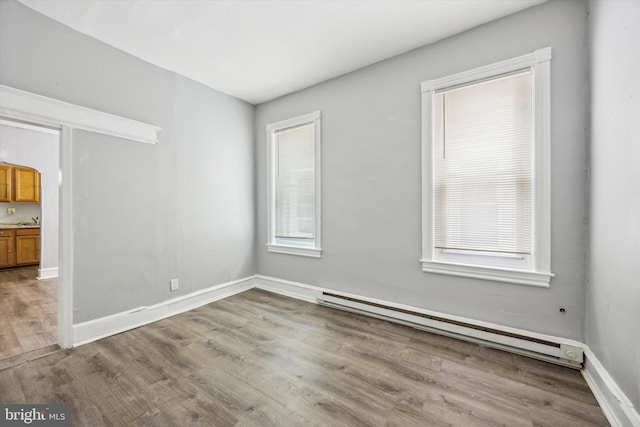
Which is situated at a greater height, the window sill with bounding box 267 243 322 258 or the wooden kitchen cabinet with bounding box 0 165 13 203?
the wooden kitchen cabinet with bounding box 0 165 13 203

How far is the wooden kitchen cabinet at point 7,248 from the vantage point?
514 cm

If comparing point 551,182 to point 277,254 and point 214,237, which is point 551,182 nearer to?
point 277,254

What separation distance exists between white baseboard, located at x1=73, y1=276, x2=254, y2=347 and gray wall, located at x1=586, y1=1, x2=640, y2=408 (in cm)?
367

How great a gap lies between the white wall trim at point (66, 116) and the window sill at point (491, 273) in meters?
3.23

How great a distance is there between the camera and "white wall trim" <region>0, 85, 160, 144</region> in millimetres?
1965

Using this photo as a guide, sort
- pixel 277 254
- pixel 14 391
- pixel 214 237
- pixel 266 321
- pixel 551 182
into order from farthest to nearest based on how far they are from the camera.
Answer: pixel 277 254
pixel 214 237
pixel 266 321
pixel 551 182
pixel 14 391

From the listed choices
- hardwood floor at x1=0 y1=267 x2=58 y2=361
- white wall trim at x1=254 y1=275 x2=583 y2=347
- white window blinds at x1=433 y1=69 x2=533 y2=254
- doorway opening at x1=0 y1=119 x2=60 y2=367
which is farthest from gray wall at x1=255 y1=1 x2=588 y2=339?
doorway opening at x1=0 y1=119 x2=60 y2=367

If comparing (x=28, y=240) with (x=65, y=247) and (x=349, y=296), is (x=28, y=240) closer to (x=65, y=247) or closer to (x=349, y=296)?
(x=65, y=247)

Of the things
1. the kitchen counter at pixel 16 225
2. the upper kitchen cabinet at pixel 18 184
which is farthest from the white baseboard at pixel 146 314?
the kitchen counter at pixel 16 225

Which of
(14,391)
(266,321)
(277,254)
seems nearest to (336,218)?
(277,254)

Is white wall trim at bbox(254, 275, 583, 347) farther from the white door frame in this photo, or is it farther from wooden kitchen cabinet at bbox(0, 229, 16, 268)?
wooden kitchen cabinet at bbox(0, 229, 16, 268)

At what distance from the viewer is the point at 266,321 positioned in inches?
109

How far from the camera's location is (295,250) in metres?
3.54

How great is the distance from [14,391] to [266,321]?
5.92ft
